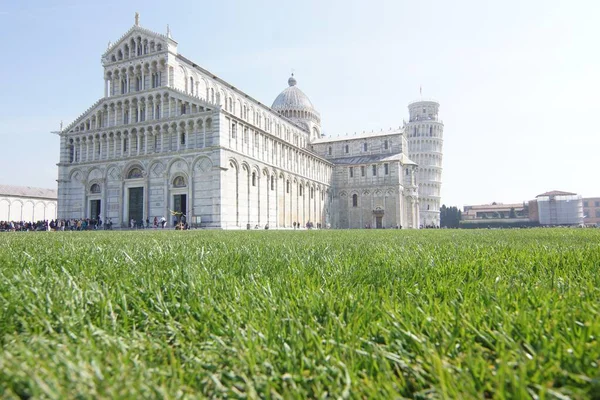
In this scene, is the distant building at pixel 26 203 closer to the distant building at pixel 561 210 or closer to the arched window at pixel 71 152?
the arched window at pixel 71 152

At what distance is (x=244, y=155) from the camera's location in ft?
107

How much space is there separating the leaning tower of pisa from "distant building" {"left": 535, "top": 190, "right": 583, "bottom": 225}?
19303 millimetres

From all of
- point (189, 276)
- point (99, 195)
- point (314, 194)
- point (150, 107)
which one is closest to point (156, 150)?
point (150, 107)

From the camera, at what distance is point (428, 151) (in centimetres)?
7919

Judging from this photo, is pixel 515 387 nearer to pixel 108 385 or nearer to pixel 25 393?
pixel 108 385

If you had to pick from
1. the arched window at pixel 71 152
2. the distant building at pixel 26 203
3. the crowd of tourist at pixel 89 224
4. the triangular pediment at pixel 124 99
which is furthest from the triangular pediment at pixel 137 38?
the distant building at pixel 26 203

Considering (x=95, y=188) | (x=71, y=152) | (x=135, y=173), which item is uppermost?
(x=71, y=152)

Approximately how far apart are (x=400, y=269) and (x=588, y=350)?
67.6 inches

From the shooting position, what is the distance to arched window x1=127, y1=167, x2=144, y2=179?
3271 centimetres

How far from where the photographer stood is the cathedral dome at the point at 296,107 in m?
58.6

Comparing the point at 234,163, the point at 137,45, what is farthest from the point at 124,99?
the point at 234,163

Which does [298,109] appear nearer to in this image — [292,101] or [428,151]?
[292,101]

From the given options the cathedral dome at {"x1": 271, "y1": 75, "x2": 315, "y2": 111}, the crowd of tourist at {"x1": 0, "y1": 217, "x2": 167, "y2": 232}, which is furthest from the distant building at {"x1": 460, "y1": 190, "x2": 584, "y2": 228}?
the crowd of tourist at {"x1": 0, "y1": 217, "x2": 167, "y2": 232}

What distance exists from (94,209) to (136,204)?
4885 millimetres
